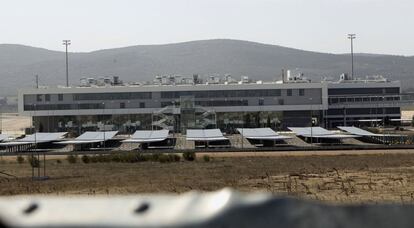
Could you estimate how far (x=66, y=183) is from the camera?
38938 millimetres

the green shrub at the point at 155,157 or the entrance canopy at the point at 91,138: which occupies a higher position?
the entrance canopy at the point at 91,138

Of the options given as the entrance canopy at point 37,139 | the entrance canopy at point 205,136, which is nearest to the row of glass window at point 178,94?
the entrance canopy at point 37,139

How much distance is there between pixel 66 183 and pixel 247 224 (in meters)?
37.0

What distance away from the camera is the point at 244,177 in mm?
40562

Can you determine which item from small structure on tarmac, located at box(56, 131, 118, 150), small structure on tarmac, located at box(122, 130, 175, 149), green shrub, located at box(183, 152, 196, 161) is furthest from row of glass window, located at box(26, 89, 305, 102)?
green shrub, located at box(183, 152, 196, 161)

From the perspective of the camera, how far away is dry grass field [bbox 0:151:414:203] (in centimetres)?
3106

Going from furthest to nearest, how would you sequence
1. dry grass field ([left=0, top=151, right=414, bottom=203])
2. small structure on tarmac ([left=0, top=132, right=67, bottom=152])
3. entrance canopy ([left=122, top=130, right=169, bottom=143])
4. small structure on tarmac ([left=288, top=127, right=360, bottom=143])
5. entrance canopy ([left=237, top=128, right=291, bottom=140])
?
small structure on tarmac ([left=288, top=127, right=360, bottom=143])
small structure on tarmac ([left=0, top=132, right=67, bottom=152])
entrance canopy ([left=122, top=130, right=169, bottom=143])
entrance canopy ([left=237, top=128, right=291, bottom=140])
dry grass field ([left=0, top=151, right=414, bottom=203])

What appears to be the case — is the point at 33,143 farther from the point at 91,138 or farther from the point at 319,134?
the point at 319,134

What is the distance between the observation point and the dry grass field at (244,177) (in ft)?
102

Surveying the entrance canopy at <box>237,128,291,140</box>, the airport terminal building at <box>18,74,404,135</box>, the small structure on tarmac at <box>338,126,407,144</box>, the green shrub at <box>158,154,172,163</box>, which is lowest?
the green shrub at <box>158,154,172,163</box>

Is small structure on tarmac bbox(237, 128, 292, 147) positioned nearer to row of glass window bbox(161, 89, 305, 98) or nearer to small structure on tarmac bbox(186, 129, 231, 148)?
small structure on tarmac bbox(186, 129, 231, 148)

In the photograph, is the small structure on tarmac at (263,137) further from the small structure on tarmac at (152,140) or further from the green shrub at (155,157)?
the green shrub at (155,157)

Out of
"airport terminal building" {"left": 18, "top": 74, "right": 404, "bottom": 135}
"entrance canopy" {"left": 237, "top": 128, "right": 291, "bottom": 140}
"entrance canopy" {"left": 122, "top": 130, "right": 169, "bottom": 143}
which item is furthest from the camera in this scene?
"airport terminal building" {"left": 18, "top": 74, "right": 404, "bottom": 135}

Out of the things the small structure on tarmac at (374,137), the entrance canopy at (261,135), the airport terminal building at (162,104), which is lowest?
the small structure on tarmac at (374,137)
